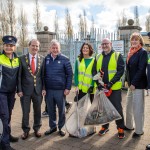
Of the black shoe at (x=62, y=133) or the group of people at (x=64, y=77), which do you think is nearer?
the group of people at (x=64, y=77)

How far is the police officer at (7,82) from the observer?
4.16 meters

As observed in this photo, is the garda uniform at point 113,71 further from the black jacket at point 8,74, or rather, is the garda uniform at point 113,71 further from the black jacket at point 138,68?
the black jacket at point 8,74

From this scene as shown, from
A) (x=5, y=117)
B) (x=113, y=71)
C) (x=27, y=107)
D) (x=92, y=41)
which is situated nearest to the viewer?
(x=5, y=117)

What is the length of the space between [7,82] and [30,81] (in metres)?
0.57

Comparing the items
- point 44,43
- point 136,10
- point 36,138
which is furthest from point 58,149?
point 136,10

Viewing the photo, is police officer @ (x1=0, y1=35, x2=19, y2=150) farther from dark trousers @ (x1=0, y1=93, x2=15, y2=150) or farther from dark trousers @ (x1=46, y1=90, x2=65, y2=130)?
dark trousers @ (x1=46, y1=90, x2=65, y2=130)

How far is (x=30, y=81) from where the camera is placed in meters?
4.71

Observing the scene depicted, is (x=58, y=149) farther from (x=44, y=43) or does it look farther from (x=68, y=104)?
(x=44, y=43)

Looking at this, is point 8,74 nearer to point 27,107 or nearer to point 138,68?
point 27,107

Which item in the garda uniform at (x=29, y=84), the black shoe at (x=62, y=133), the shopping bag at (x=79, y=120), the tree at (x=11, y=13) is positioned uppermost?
the tree at (x=11, y=13)

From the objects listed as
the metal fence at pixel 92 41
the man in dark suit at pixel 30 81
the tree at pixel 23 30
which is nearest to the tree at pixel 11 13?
the tree at pixel 23 30

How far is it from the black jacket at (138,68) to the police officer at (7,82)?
2183 millimetres

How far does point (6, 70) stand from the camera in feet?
13.8

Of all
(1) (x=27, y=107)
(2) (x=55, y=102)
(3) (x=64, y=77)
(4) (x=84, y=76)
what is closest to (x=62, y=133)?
(2) (x=55, y=102)
